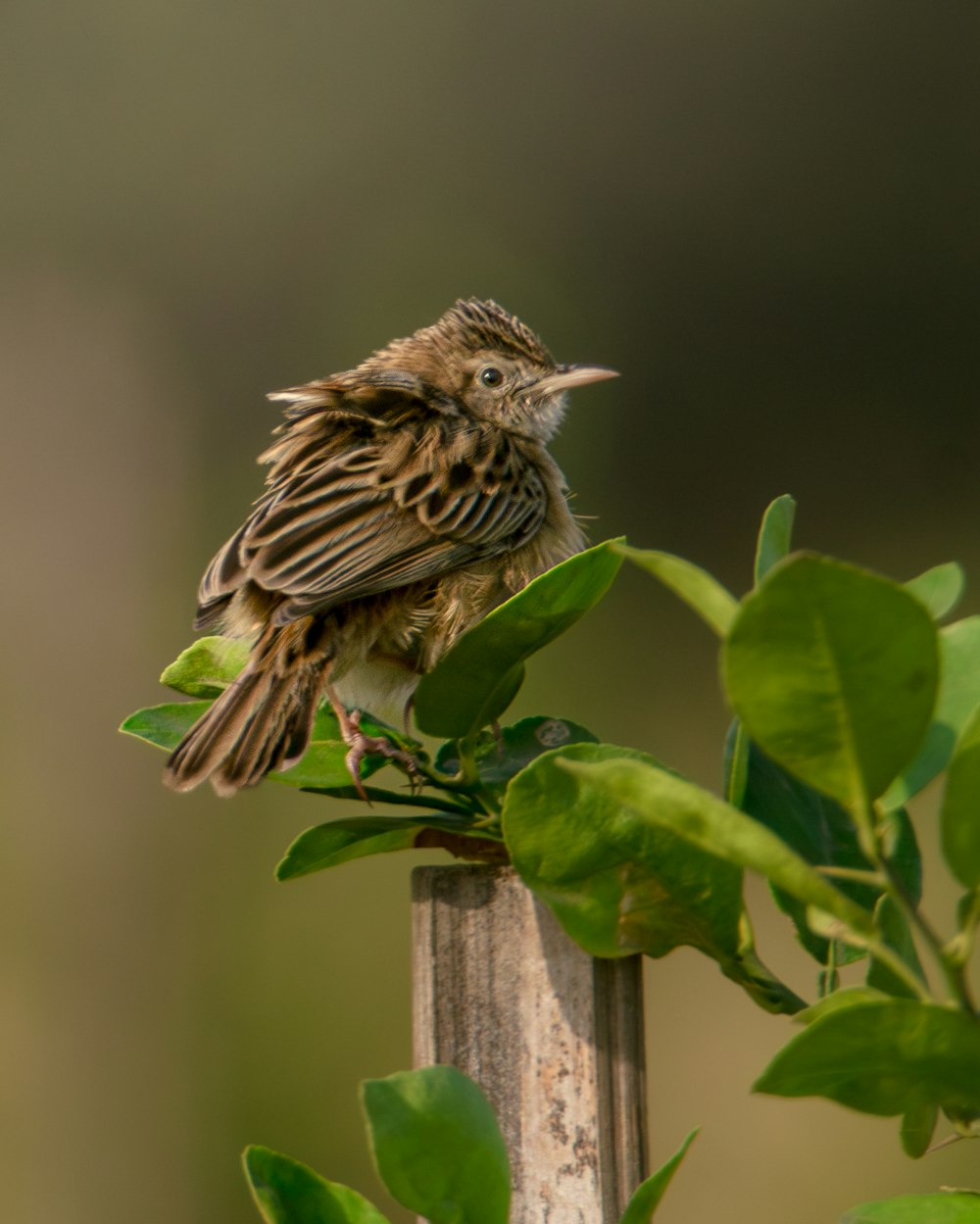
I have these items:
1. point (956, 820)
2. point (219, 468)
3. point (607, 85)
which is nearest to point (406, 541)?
point (956, 820)

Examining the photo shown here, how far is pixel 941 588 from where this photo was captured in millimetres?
1064

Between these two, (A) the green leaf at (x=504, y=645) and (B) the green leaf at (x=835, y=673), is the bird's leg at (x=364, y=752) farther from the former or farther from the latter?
(B) the green leaf at (x=835, y=673)

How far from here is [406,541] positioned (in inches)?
113

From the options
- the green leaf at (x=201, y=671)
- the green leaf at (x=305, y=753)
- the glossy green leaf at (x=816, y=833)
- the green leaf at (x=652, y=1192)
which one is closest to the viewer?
the green leaf at (x=652, y=1192)

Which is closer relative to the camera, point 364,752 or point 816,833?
point 816,833

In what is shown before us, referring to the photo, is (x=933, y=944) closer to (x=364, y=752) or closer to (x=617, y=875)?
(x=617, y=875)

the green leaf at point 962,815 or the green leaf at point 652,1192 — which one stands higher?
the green leaf at point 962,815

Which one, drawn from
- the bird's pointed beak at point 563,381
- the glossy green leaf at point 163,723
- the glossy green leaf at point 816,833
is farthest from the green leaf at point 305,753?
the bird's pointed beak at point 563,381

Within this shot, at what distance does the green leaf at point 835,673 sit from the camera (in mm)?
734

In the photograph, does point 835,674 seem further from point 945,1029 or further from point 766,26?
point 766,26

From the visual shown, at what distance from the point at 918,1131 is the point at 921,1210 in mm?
63

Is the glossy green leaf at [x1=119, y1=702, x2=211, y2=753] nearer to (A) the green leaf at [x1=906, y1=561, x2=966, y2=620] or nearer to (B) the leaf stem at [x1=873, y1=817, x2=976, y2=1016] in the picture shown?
(A) the green leaf at [x1=906, y1=561, x2=966, y2=620]

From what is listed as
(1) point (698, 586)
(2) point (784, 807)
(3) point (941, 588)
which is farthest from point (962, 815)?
(2) point (784, 807)

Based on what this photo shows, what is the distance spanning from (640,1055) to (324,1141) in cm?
465
